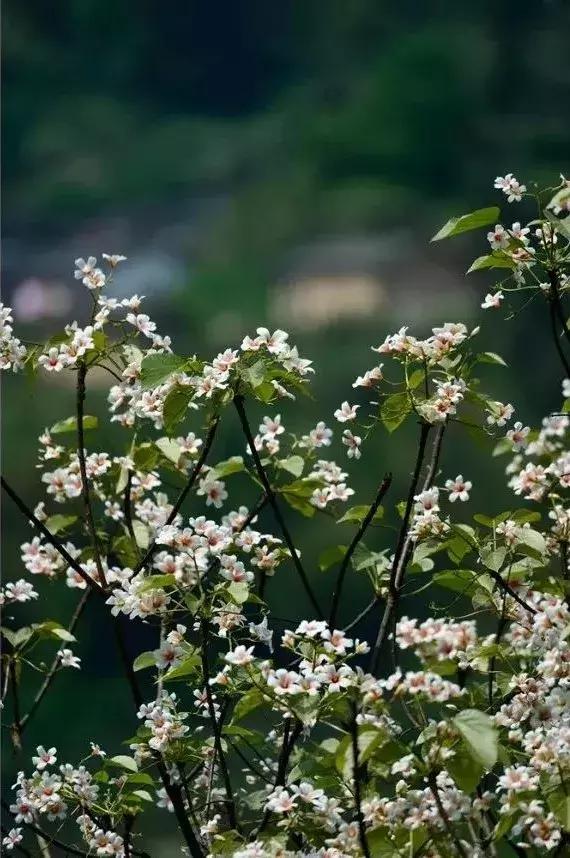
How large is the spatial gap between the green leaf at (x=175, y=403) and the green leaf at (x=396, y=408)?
164mm

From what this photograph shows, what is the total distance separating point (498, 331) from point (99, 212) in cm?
94

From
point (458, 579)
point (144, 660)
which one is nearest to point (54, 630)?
point (144, 660)

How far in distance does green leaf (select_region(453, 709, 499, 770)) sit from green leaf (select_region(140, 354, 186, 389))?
362mm

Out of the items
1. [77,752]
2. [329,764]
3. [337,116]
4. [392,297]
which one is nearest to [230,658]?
[329,764]

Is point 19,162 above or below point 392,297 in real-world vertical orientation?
above

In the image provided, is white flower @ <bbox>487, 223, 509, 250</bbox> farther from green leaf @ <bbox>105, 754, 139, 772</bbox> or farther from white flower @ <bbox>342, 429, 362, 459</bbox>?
green leaf @ <bbox>105, 754, 139, 772</bbox>

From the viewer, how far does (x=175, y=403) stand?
0.96 m

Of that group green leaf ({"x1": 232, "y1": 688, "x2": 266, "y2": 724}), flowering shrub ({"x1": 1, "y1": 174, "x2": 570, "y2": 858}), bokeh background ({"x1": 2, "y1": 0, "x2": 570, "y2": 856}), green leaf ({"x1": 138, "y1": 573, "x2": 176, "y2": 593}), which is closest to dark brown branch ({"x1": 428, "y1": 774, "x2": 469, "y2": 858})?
flowering shrub ({"x1": 1, "y1": 174, "x2": 570, "y2": 858})

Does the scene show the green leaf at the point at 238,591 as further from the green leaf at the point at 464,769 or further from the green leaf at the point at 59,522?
the green leaf at the point at 59,522

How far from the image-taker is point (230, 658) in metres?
0.83

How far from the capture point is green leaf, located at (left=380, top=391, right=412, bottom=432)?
97cm

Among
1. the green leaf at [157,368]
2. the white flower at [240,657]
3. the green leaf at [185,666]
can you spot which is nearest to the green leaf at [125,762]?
the green leaf at [185,666]

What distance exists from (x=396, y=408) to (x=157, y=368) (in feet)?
0.67

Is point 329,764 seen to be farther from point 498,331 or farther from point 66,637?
point 498,331
